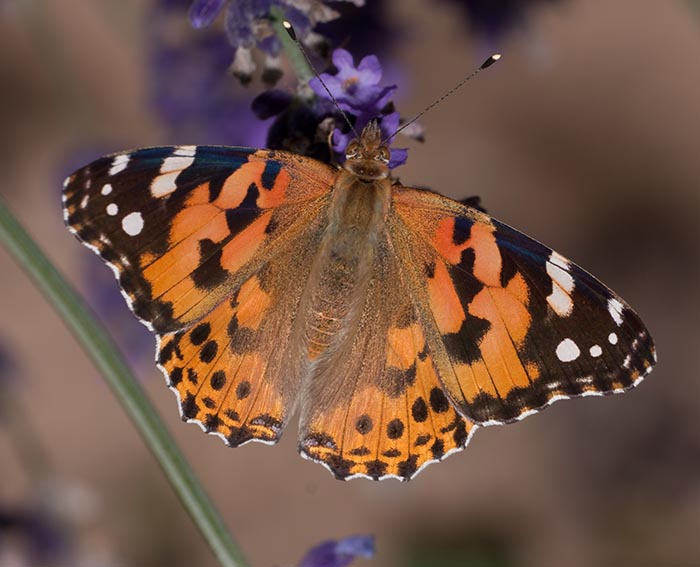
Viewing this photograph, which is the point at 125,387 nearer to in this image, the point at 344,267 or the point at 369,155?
the point at 344,267

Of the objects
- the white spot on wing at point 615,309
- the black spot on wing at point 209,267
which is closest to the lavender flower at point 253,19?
the black spot on wing at point 209,267

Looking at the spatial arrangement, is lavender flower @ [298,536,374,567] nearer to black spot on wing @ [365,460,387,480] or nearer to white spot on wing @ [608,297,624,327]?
black spot on wing @ [365,460,387,480]

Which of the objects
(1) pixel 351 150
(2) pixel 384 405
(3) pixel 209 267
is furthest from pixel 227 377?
(1) pixel 351 150

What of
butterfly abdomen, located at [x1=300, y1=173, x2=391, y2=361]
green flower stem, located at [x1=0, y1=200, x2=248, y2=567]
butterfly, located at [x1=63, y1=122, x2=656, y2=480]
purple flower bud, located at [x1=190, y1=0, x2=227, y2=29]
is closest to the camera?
green flower stem, located at [x1=0, y1=200, x2=248, y2=567]

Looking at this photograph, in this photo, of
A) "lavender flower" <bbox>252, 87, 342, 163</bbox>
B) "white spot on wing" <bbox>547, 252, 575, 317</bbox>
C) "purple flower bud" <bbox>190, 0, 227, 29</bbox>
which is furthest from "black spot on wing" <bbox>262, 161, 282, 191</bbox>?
"white spot on wing" <bbox>547, 252, 575, 317</bbox>

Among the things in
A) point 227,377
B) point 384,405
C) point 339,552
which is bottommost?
point 339,552

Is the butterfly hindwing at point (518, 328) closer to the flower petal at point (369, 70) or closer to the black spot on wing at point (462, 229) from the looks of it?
the black spot on wing at point (462, 229)
